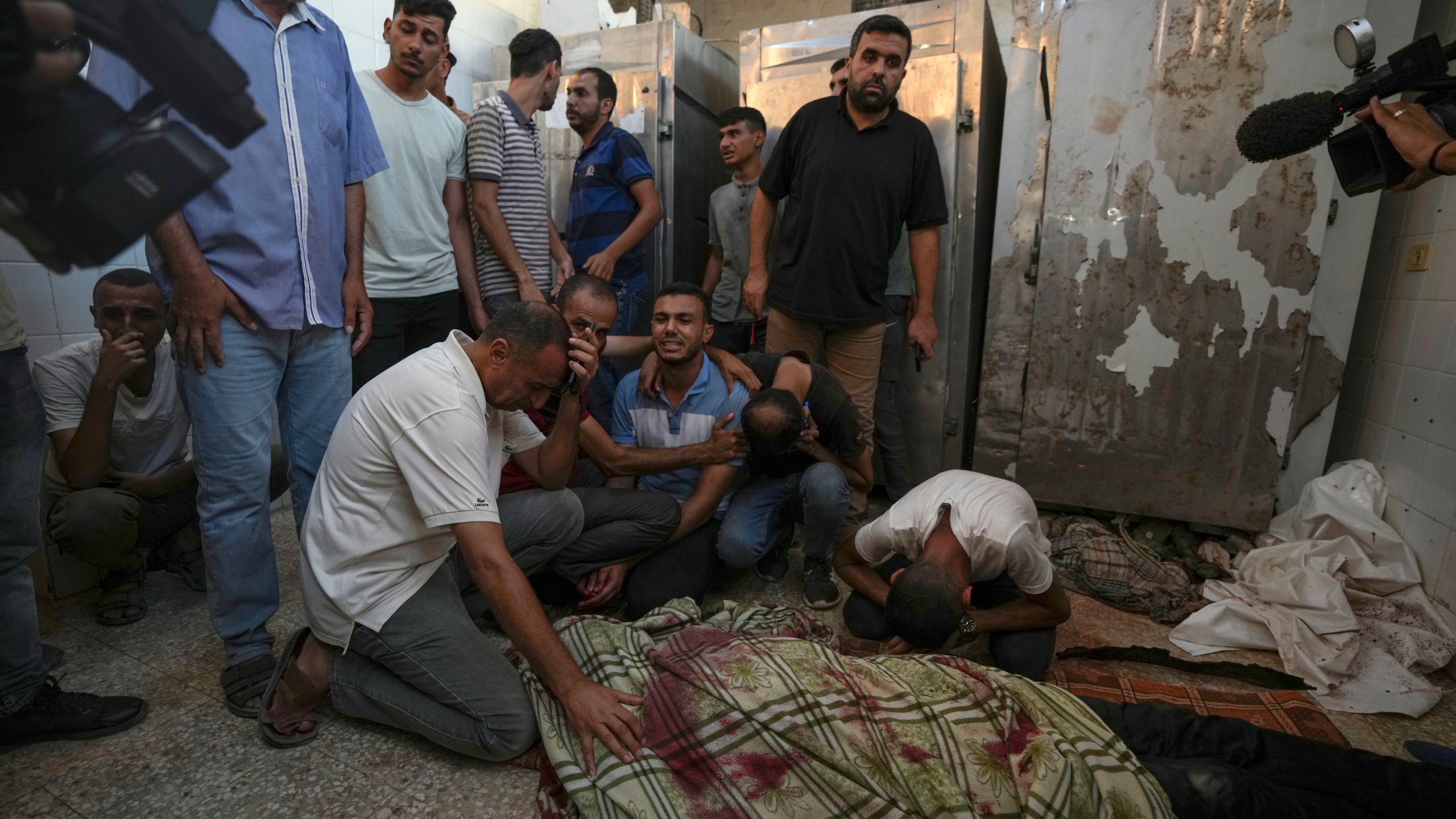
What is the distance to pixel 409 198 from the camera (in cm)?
219

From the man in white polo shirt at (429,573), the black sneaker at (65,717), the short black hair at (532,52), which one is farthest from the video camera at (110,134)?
the short black hair at (532,52)

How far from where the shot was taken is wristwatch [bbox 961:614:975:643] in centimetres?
180

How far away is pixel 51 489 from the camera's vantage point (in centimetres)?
208

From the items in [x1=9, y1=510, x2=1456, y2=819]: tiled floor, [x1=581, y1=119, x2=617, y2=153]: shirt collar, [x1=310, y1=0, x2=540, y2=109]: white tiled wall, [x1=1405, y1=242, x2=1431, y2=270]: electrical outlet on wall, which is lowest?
[x1=9, y1=510, x2=1456, y2=819]: tiled floor

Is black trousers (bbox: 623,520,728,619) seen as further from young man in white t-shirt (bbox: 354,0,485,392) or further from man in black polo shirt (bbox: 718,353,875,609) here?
young man in white t-shirt (bbox: 354,0,485,392)

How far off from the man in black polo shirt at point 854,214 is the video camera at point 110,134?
7.87 feet

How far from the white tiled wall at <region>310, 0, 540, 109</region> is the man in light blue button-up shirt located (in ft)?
4.76

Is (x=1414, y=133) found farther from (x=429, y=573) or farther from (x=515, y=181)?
(x=515, y=181)

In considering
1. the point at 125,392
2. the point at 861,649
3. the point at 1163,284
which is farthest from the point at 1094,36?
the point at 125,392

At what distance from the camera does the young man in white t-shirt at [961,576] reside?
1.67 m

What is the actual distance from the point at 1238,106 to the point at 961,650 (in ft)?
6.75

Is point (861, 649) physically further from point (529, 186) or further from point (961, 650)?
point (529, 186)

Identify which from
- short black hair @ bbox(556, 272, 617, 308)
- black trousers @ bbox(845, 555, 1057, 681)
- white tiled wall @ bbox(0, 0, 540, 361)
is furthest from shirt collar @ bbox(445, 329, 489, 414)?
black trousers @ bbox(845, 555, 1057, 681)

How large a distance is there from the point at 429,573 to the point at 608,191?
5.71ft
